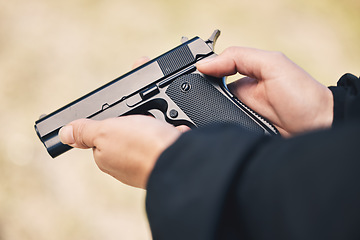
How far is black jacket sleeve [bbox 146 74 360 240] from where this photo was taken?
1.80ft

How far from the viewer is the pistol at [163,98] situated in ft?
4.29

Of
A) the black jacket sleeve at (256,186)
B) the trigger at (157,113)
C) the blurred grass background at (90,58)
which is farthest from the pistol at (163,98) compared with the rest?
the blurred grass background at (90,58)

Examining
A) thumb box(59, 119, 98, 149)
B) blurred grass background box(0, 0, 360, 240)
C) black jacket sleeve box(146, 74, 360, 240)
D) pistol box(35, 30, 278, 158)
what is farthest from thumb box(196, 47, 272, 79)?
blurred grass background box(0, 0, 360, 240)

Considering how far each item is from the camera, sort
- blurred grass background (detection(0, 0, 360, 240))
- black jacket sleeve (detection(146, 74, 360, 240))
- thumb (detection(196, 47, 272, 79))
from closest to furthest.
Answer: black jacket sleeve (detection(146, 74, 360, 240)) → thumb (detection(196, 47, 272, 79)) → blurred grass background (detection(0, 0, 360, 240))

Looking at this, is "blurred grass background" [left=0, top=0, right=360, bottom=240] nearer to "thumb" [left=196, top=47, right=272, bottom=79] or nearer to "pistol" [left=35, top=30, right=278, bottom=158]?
"pistol" [left=35, top=30, right=278, bottom=158]

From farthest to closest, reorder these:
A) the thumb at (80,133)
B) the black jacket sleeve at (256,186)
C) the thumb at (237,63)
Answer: the thumb at (237,63) → the thumb at (80,133) → the black jacket sleeve at (256,186)

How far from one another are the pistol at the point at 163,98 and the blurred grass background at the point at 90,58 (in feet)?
3.06

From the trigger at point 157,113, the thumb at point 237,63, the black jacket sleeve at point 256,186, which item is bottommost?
the black jacket sleeve at point 256,186

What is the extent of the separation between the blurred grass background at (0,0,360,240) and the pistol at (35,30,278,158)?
3.06 ft

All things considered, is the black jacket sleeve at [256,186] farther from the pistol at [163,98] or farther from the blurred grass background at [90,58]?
the blurred grass background at [90,58]

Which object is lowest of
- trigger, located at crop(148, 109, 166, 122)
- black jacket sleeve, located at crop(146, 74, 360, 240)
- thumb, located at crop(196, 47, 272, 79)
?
black jacket sleeve, located at crop(146, 74, 360, 240)

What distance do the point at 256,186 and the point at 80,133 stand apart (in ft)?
2.80

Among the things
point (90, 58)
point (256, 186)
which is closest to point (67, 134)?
point (256, 186)

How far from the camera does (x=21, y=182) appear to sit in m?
2.21
